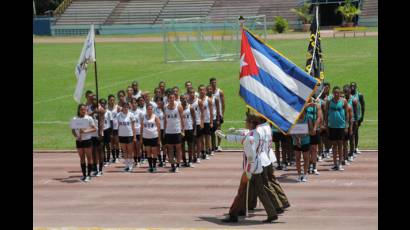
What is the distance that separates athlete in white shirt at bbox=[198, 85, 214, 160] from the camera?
22266 millimetres

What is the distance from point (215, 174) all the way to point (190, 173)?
0.67m

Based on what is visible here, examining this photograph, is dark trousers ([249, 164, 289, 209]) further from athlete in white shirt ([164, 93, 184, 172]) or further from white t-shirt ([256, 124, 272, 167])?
athlete in white shirt ([164, 93, 184, 172])

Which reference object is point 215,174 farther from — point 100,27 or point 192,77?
point 100,27

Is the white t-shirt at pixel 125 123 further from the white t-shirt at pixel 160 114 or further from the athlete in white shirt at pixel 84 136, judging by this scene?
the athlete in white shirt at pixel 84 136

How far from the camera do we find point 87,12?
85.9m

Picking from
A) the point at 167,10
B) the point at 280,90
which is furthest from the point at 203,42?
the point at 280,90

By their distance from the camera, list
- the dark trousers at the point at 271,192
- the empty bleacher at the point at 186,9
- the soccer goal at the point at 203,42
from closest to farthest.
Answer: the dark trousers at the point at 271,192, the soccer goal at the point at 203,42, the empty bleacher at the point at 186,9

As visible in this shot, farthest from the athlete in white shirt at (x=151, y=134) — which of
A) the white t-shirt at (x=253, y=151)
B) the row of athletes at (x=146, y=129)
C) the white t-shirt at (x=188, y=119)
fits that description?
the white t-shirt at (x=253, y=151)

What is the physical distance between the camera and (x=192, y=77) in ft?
133

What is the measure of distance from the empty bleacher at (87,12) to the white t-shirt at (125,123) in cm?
6357

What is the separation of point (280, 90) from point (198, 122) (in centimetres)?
740

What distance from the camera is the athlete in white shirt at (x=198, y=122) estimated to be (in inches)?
858

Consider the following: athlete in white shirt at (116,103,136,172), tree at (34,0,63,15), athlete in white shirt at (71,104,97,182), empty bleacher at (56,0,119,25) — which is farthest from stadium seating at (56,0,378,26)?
athlete in white shirt at (71,104,97,182)
